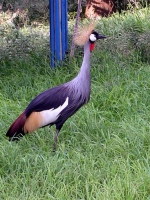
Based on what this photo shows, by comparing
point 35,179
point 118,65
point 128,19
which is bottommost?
point 35,179

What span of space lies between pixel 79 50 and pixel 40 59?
1.86ft

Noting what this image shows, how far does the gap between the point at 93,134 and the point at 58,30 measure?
261 cm

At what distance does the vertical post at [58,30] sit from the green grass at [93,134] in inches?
6.5

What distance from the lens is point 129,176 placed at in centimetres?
352

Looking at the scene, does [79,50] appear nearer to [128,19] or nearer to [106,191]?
[128,19]

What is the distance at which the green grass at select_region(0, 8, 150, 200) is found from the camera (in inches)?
138

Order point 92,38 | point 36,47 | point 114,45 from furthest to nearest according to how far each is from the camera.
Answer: point 36,47
point 114,45
point 92,38

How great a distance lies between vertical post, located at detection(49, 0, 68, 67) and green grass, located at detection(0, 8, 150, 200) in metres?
0.17

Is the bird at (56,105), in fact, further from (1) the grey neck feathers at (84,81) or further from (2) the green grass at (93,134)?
(2) the green grass at (93,134)

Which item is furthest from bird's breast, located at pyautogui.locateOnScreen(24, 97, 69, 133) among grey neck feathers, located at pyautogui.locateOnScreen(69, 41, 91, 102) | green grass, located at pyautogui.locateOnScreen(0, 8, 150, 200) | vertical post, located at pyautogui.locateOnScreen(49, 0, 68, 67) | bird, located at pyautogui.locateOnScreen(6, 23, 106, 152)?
vertical post, located at pyautogui.locateOnScreen(49, 0, 68, 67)

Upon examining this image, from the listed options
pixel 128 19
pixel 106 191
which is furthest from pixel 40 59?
pixel 106 191

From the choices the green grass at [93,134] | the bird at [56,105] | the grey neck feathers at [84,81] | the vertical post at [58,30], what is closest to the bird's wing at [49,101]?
A: the bird at [56,105]

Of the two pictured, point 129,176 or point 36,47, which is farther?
point 36,47

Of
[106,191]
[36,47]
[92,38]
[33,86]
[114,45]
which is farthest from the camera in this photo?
[36,47]
